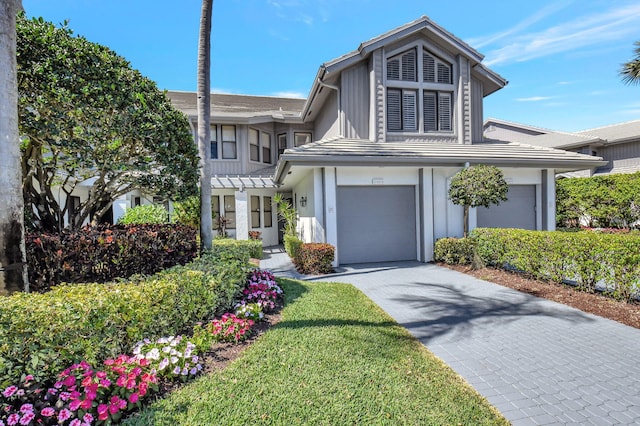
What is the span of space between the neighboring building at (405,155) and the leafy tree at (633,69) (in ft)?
14.1

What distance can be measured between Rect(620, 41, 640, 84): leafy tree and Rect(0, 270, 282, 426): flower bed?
18.6 metres

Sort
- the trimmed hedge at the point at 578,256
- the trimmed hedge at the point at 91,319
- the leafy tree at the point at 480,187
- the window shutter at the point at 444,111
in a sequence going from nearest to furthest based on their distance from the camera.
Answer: the trimmed hedge at the point at 91,319 < the trimmed hedge at the point at 578,256 < the leafy tree at the point at 480,187 < the window shutter at the point at 444,111

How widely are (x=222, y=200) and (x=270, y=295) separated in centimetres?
1122

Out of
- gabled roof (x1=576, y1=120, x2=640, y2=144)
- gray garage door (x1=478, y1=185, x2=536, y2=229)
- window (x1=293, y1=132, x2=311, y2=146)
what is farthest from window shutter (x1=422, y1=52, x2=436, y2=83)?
gabled roof (x1=576, y1=120, x2=640, y2=144)

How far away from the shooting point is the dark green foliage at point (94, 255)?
4797mm

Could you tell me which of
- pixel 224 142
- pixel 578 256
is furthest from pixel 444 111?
pixel 224 142

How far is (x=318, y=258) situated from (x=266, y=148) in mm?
10532

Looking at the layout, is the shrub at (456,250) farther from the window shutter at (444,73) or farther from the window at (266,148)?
the window at (266,148)

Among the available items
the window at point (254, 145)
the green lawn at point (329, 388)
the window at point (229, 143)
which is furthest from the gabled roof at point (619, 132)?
the green lawn at point (329, 388)

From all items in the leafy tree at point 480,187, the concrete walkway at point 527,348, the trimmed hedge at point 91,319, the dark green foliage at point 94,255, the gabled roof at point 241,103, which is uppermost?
the gabled roof at point 241,103

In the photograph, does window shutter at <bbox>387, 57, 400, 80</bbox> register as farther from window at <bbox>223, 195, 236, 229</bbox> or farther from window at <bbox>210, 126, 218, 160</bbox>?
window at <bbox>223, 195, 236, 229</bbox>

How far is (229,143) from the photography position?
1642 centimetres

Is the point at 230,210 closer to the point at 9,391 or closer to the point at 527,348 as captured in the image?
the point at 9,391

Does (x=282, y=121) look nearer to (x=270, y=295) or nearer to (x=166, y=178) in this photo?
(x=166, y=178)
